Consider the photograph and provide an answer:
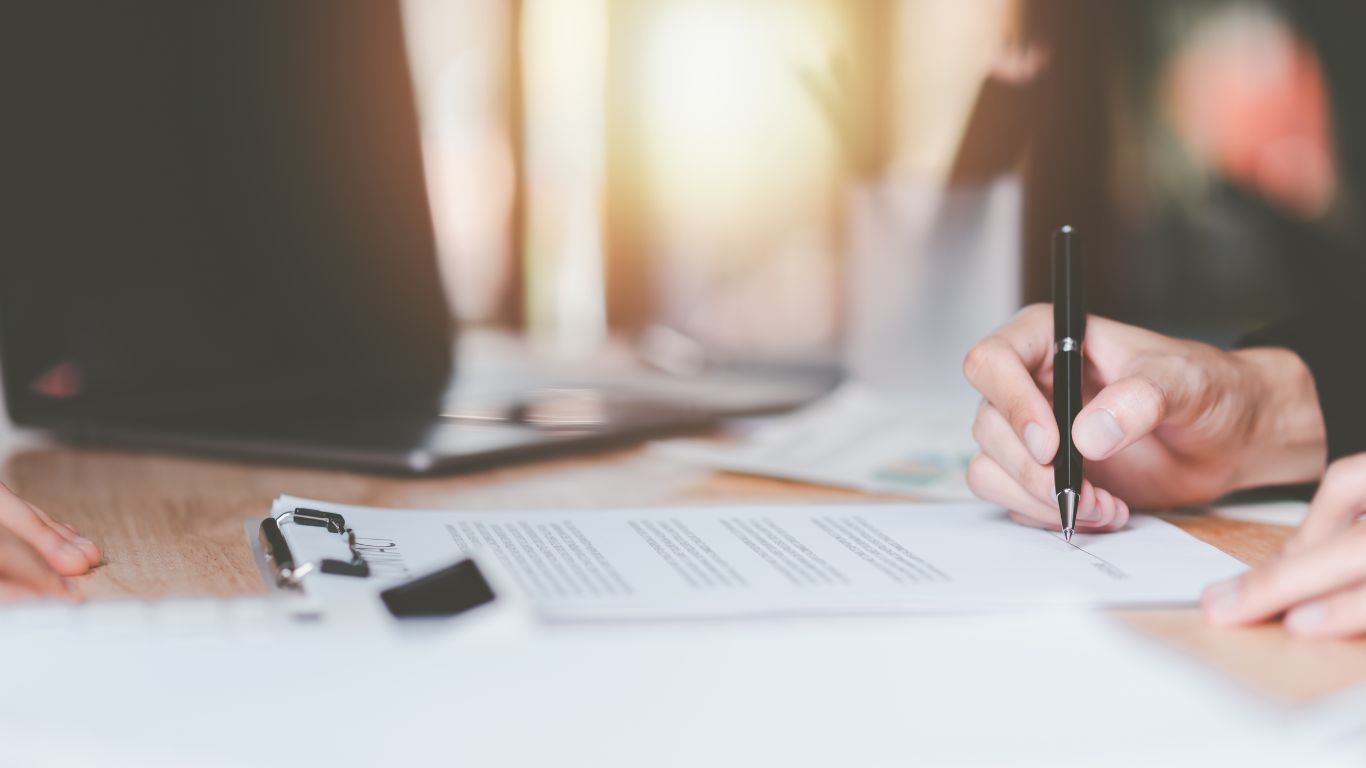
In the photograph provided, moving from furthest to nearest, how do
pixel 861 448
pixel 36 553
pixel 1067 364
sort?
pixel 861 448 → pixel 1067 364 → pixel 36 553

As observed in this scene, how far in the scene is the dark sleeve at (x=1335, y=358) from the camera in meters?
0.62

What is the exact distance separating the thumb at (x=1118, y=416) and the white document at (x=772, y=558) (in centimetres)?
4

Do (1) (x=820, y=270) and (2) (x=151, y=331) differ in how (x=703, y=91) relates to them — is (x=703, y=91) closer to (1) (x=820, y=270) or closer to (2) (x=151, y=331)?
(1) (x=820, y=270)

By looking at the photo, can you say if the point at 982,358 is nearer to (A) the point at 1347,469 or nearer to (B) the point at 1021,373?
(B) the point at 1021,373

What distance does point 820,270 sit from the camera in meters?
1.94

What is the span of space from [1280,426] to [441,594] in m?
0.50

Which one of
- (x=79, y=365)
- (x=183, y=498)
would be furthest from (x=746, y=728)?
(x=79, y=365)

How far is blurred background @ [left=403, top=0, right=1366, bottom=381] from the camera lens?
1918 mm

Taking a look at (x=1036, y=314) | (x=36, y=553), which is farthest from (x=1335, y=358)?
(x=36, y=553)

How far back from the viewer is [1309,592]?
1.16 ft

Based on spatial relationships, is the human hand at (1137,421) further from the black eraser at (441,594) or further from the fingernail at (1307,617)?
the black eraser at (441,594)

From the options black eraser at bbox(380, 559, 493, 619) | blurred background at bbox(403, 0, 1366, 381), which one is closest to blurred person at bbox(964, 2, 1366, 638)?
black eraser at bbox(380, 559, 493, 619)

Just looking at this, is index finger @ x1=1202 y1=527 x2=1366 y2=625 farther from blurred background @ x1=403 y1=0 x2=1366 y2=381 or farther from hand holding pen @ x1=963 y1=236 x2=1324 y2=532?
blurred background @ x1=403 y1=0 x2=1366 y2=381

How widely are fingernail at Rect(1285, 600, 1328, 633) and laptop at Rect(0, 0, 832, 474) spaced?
0.44 metres
